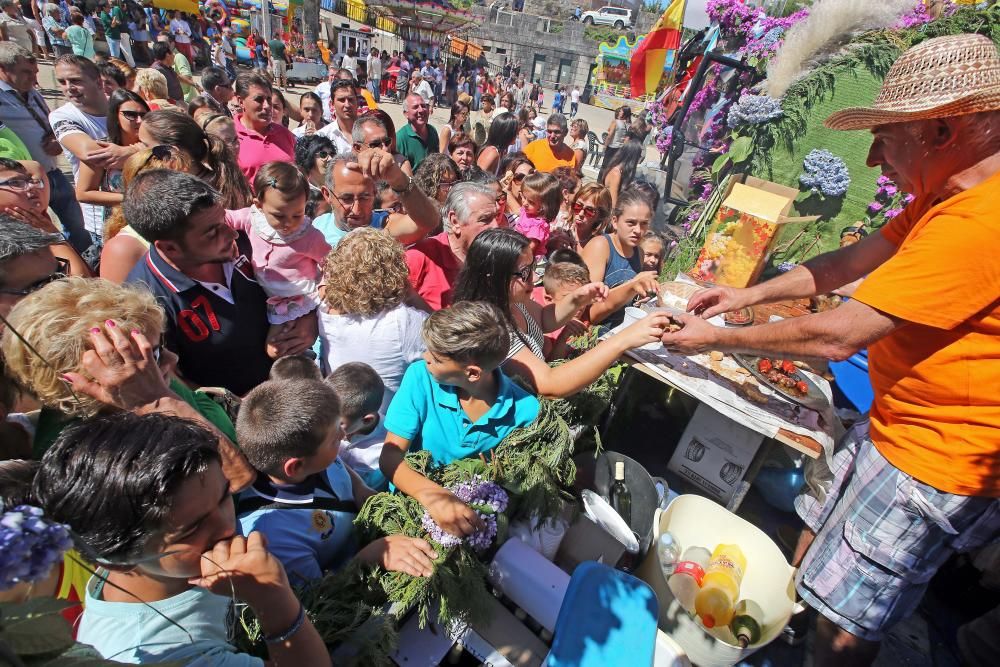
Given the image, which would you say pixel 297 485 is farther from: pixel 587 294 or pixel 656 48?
pixel 656 48

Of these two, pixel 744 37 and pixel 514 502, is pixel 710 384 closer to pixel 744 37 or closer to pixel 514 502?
pixel 514 502

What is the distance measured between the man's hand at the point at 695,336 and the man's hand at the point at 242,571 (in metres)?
1.89

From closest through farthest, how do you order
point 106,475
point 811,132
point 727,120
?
point 106,475 < point 811,132 < point 727,120

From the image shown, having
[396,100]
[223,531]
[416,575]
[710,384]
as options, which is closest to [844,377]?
[710,384]

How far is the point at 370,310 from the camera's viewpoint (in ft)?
7.97

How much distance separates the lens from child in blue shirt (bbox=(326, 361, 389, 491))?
2.15 metres

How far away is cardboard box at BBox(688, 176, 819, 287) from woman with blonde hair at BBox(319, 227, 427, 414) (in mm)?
3381

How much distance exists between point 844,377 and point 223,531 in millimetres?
4418

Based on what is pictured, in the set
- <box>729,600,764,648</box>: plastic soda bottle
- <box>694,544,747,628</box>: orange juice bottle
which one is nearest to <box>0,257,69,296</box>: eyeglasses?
<box>694,544,747,628</box>: orange juice bottle

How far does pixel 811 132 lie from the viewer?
248 inches

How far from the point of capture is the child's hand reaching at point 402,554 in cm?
159

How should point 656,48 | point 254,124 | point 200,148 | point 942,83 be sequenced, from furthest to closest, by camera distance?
point 656,48 → point 254,124 → point 200,148 → point 942,83

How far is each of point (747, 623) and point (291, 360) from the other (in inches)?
99.9

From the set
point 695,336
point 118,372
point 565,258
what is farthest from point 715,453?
point 118,372
